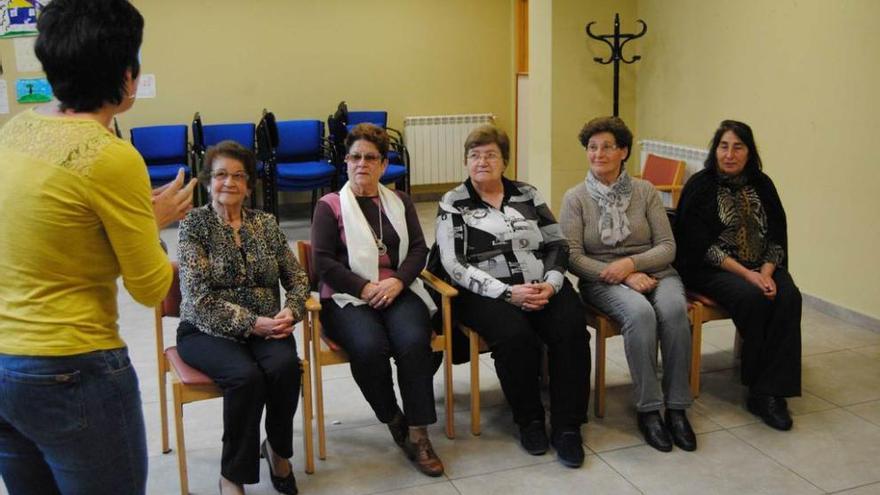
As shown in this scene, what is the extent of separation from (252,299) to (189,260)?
246 mm

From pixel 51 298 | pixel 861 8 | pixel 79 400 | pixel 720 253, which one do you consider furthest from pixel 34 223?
pixel 861 8

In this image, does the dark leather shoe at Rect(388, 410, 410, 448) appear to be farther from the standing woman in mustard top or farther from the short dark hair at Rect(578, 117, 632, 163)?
the standing woman in mustard top

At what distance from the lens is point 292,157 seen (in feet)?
24.0

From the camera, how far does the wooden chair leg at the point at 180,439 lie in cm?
267

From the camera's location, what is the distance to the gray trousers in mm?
3172

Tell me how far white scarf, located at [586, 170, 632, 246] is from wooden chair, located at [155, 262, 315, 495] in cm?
126

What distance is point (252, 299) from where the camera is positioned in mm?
2875

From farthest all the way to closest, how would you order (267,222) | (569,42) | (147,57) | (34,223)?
(147,57) → (569,42) → (267,222) → (34,223)

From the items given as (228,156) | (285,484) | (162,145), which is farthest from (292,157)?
(285,484)

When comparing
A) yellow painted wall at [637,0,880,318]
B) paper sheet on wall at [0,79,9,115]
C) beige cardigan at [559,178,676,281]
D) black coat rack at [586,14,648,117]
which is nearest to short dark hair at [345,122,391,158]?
beige cardigan at [559,178,676,281]

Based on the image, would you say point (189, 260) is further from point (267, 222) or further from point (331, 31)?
point (331, 31)

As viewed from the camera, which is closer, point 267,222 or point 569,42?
point 267,222

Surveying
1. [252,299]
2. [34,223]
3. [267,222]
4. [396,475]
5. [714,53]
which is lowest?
[396,475]

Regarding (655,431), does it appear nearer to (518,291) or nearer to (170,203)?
(518,291)
